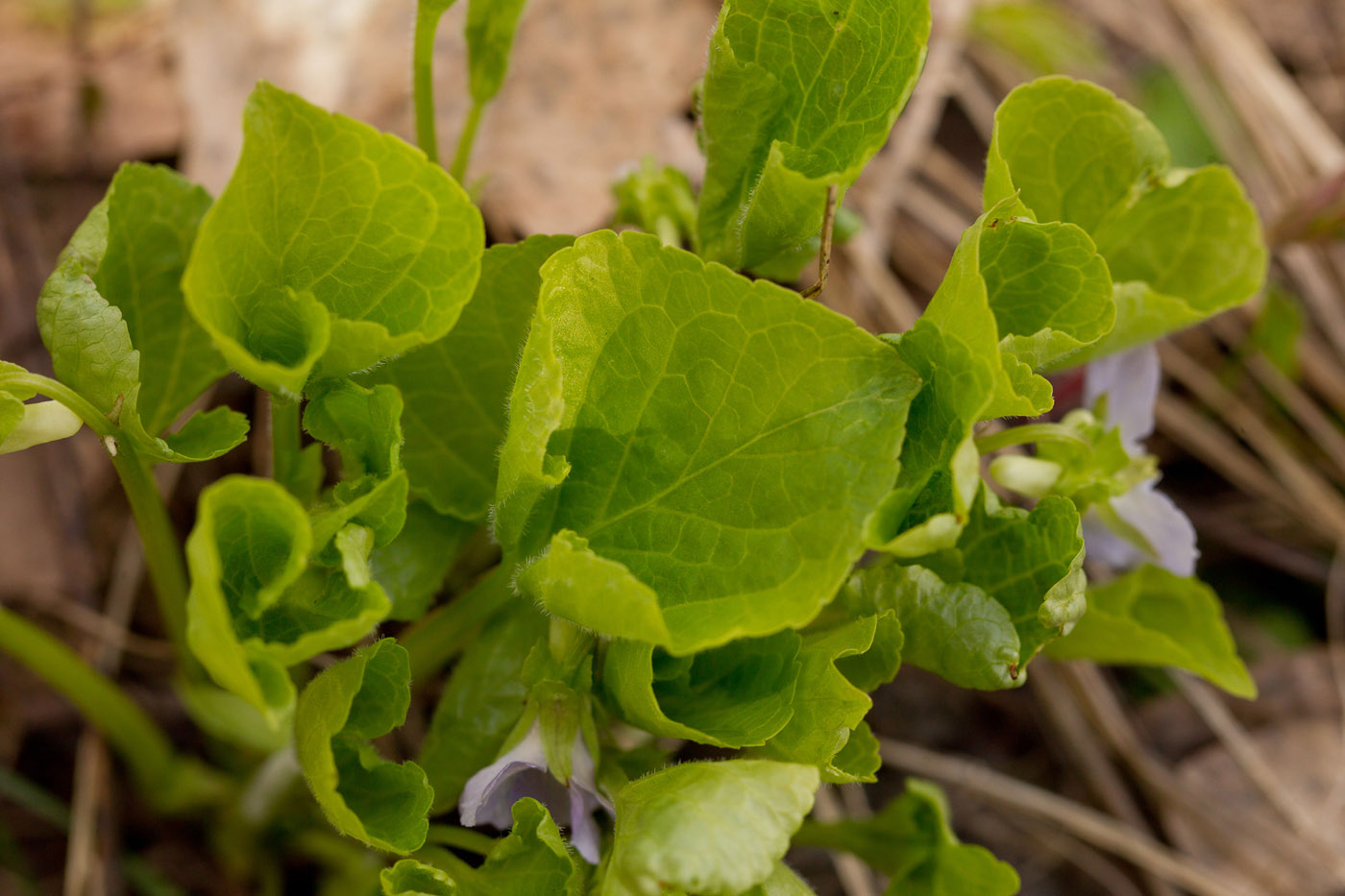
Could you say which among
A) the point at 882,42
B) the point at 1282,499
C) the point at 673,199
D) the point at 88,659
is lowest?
the point at 88,659

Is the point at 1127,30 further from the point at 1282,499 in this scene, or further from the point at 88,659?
the point at 88,659

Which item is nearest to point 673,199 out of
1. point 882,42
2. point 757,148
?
point 757,148

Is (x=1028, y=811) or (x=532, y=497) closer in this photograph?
(x=532, y=497)

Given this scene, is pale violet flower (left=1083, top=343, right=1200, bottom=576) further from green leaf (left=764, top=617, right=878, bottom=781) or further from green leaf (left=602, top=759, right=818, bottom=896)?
green leaf (left=602, top=759, right=818, bottom=896)

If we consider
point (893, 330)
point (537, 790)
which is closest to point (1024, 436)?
point (537, 790)

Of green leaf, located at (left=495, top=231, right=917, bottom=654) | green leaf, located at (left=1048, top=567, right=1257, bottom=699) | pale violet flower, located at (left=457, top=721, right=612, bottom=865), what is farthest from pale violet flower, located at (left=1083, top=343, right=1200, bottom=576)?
pale violet flower, located at (left=457, top=721, right=612, bottom=865)

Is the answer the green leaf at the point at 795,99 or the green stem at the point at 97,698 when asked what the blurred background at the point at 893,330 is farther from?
the green leaf at the point at 795,99

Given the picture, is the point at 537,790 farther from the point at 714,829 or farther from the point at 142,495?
the point at 142,495
